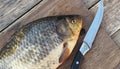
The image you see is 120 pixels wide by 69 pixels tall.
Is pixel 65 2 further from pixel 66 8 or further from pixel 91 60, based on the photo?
pixel 91 60

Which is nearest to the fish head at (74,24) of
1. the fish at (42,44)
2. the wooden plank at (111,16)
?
the fish at (42,44)

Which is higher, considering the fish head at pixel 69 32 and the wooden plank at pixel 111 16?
the fish head at pixel 69 32

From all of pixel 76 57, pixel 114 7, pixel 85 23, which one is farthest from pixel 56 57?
pixel 114 7

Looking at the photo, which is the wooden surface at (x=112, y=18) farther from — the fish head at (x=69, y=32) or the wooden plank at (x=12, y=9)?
the wooden plank at (x=12, y=9)

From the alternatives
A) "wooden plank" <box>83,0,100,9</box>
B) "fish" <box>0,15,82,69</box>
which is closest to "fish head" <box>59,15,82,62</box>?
"fish" <box>0,15,82,69</box>

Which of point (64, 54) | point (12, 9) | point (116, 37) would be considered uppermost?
point (12, 9)

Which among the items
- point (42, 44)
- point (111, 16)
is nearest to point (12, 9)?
point (42, 44)

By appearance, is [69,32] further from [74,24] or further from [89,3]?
[89,3]

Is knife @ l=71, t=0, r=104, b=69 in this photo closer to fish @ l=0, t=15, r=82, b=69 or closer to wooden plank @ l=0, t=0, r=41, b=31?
fish @ l=0, t=15, r=82, b=69
